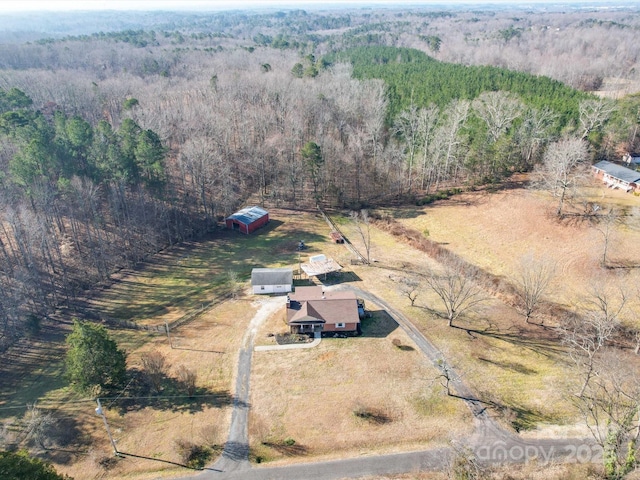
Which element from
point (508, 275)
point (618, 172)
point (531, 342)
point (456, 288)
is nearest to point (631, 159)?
point (618, 172)

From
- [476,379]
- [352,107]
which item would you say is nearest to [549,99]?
[352,107]

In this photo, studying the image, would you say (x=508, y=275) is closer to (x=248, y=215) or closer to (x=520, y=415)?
(x=520, y=415)

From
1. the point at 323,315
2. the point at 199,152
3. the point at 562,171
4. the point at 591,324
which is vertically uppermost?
the point at 199,152

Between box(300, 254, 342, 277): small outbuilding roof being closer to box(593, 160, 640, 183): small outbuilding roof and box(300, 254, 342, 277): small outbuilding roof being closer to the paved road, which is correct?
the paved road

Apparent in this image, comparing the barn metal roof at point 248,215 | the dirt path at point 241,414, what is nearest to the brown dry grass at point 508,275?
the dirt path at point 241,414

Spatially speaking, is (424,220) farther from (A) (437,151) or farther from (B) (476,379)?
(B) (476,379)
